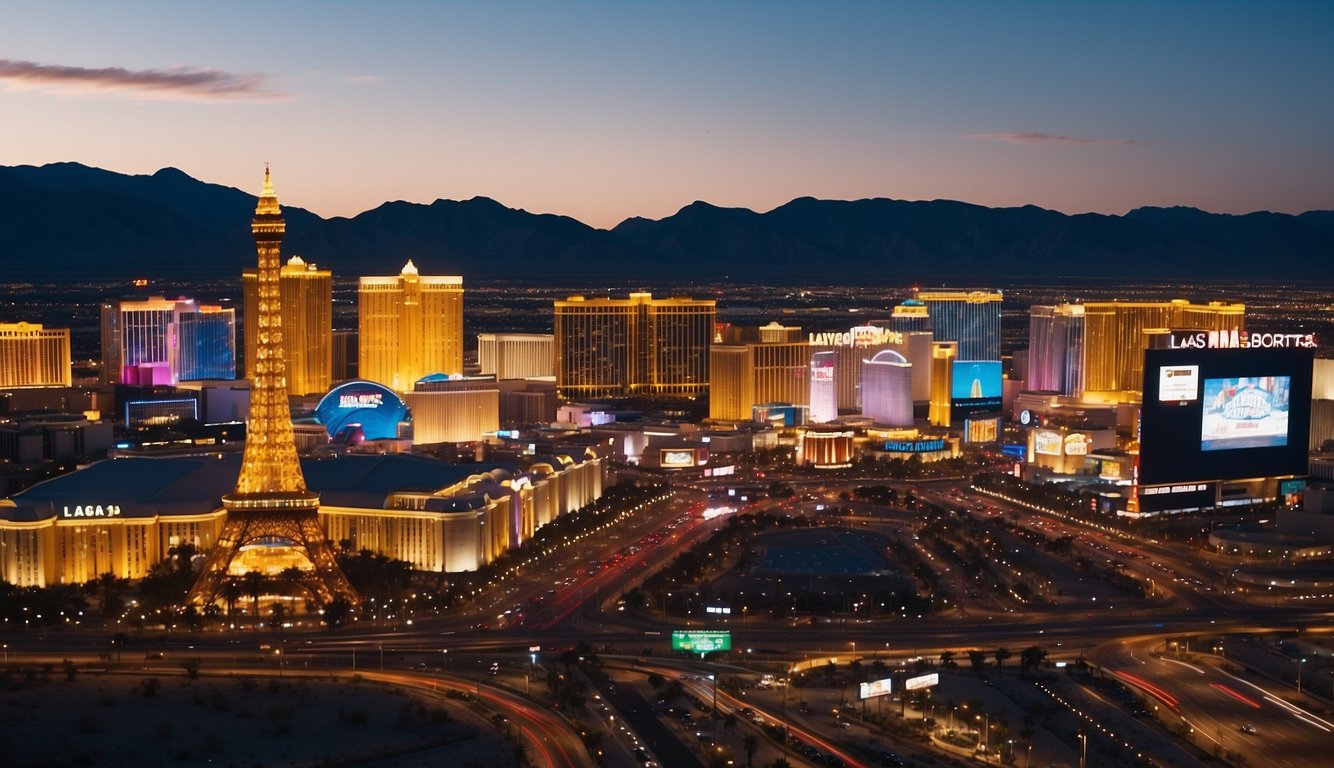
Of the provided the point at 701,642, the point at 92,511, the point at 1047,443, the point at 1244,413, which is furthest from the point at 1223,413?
the point at 92,511

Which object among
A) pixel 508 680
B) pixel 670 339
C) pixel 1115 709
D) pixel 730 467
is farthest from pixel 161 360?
pixel 1115 709

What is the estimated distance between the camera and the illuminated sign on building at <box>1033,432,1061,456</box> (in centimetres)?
13475

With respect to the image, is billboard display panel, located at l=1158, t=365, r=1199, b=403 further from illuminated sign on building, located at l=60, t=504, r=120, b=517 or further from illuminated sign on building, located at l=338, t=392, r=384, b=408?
illuminated sign on building, located at l=60, t=504, r=120, b=517

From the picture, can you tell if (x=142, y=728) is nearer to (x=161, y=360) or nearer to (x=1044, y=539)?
(x=1044, y=539)

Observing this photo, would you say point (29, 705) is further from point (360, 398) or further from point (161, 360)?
point (161, 360)

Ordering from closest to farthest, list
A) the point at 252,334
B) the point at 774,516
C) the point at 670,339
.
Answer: the point at 774,516, the point at 252,334, the point at 670,339

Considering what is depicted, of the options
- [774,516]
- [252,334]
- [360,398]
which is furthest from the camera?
[252,334]

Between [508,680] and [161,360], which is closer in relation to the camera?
[508,680]

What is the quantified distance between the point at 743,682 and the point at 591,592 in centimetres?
1958

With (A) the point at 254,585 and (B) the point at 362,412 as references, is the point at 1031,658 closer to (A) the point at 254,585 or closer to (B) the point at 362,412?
(A) the point at 254,585

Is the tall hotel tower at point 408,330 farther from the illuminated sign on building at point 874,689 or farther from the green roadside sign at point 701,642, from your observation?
the illuminated sign on building at point 874,689

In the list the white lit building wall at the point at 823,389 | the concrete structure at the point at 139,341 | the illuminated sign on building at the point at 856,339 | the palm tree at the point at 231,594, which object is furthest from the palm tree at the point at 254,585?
the concrete structure at the point at 139,341

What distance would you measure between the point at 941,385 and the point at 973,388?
5.97m

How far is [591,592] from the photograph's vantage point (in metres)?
89.9
